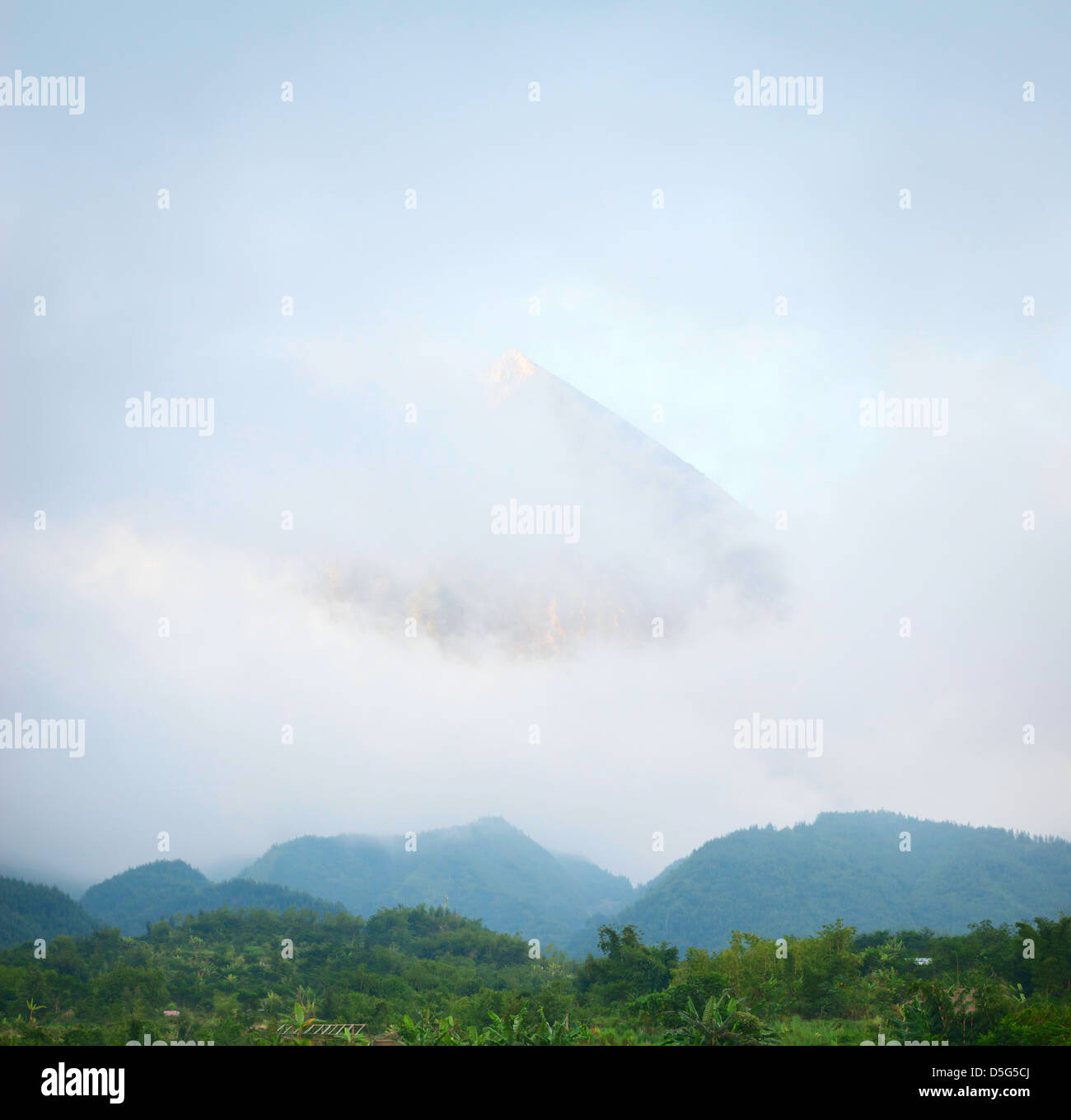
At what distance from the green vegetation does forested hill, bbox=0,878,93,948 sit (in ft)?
110

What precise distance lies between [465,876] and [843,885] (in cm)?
5461

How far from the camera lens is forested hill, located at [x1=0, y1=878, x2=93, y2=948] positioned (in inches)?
2731

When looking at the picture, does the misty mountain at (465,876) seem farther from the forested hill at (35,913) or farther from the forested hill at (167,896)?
the forested hill at (35,913)

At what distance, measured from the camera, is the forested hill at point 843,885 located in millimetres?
75938

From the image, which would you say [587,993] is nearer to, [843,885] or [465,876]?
[843,885]

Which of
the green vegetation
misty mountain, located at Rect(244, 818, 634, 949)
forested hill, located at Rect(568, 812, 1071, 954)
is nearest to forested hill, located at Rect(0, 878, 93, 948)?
the green vegetation

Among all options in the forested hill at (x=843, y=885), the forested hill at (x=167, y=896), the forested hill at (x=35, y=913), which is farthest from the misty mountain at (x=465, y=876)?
the forested hill at (x=35, y=913)

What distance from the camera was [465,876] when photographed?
373ft

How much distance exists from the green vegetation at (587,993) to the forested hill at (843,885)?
38971 millimetres

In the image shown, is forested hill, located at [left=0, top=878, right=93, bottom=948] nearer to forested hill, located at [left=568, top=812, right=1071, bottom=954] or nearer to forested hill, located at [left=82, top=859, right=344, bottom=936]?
forested hill, located at [left=82, top=859, right=344, bottom=936]

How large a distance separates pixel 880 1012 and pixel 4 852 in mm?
134981
